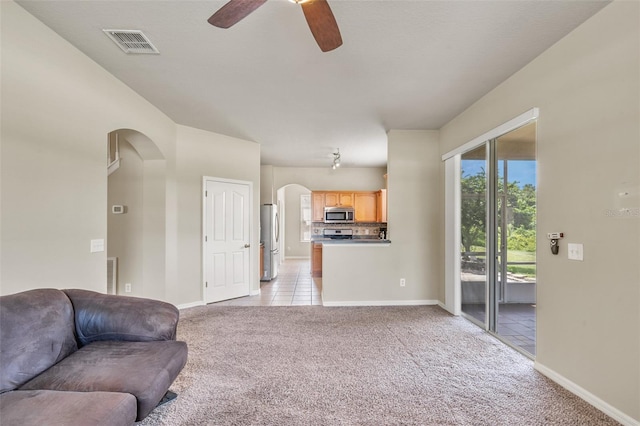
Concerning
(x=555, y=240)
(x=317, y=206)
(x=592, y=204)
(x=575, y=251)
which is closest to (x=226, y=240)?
(x=317, y=206)

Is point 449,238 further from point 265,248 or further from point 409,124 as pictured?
point 265,248

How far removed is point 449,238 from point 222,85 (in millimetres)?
3450

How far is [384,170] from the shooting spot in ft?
25.0

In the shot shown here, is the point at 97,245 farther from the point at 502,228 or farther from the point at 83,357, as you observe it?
the point at 502,228

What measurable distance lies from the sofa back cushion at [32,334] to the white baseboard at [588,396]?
3.40 meters

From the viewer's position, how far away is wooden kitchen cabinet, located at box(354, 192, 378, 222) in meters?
7.32

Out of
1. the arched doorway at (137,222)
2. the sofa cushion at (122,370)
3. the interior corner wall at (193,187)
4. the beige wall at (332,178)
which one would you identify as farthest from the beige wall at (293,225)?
the sofa cushion at (122,370)

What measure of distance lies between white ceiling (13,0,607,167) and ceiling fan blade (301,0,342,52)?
30 centimetres

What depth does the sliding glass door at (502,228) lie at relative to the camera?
10.2ft

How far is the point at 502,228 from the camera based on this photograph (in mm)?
3201

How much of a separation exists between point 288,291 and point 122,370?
3733 mm

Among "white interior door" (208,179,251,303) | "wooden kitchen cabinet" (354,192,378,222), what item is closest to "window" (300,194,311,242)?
"wooden kitchen cabinet" (354,192,378,222)

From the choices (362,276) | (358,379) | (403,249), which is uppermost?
(403,249)

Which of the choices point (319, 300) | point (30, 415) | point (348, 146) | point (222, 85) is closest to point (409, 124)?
point (348, 146)
